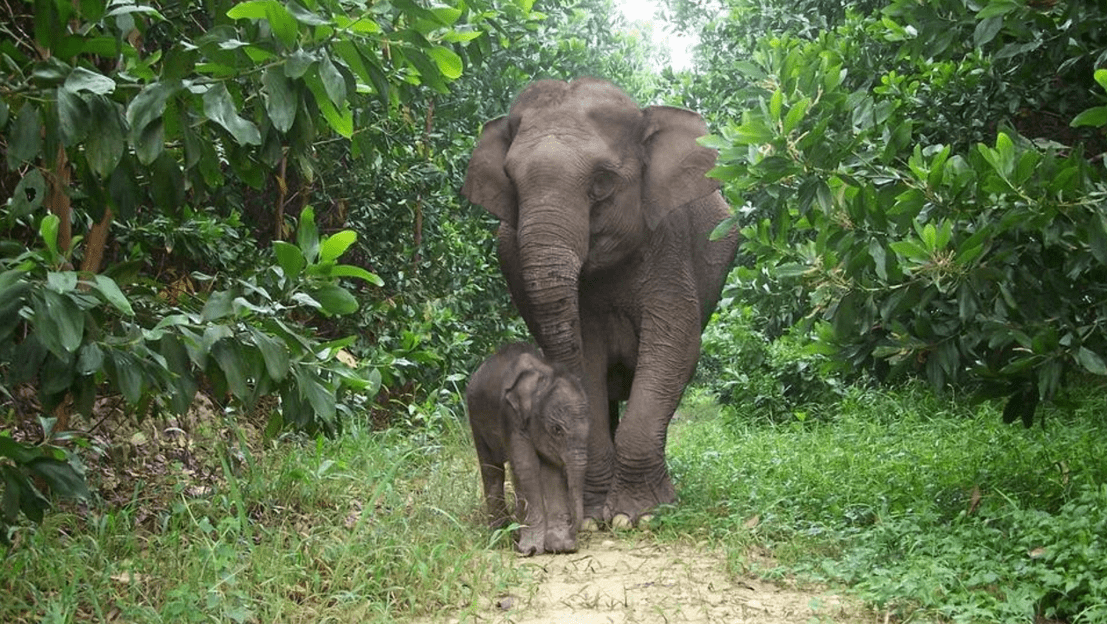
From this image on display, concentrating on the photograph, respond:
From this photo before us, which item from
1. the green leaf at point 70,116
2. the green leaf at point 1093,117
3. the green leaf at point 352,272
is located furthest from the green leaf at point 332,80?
the green leaf at point 1093,117

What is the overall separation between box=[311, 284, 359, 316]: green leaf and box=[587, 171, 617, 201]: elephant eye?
2.69 m

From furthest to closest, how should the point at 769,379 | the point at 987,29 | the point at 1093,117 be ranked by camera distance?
the point at 769,379 → the point at 987,29 → the point at 1093,117

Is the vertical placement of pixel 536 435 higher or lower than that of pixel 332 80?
lower

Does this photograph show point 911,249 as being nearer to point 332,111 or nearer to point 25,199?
point 332,111

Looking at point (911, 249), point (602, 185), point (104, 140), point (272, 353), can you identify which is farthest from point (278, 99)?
point (602, 185)

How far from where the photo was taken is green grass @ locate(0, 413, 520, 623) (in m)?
4.23

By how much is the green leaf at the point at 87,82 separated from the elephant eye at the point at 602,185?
11.1 ft

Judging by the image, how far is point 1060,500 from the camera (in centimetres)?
529

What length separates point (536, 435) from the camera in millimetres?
5766

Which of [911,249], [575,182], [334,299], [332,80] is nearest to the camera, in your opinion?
[332,80]

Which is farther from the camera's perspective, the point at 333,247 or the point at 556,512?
the point at 556,512

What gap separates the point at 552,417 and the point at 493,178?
153 centimetres

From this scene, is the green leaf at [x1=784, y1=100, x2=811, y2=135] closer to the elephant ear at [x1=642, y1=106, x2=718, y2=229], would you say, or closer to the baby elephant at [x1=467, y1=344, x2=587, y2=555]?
the baby elephant at [x1=467, y1=344, x2=587, y2=555]

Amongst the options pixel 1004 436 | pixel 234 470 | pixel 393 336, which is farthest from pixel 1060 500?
pixel 393 336
